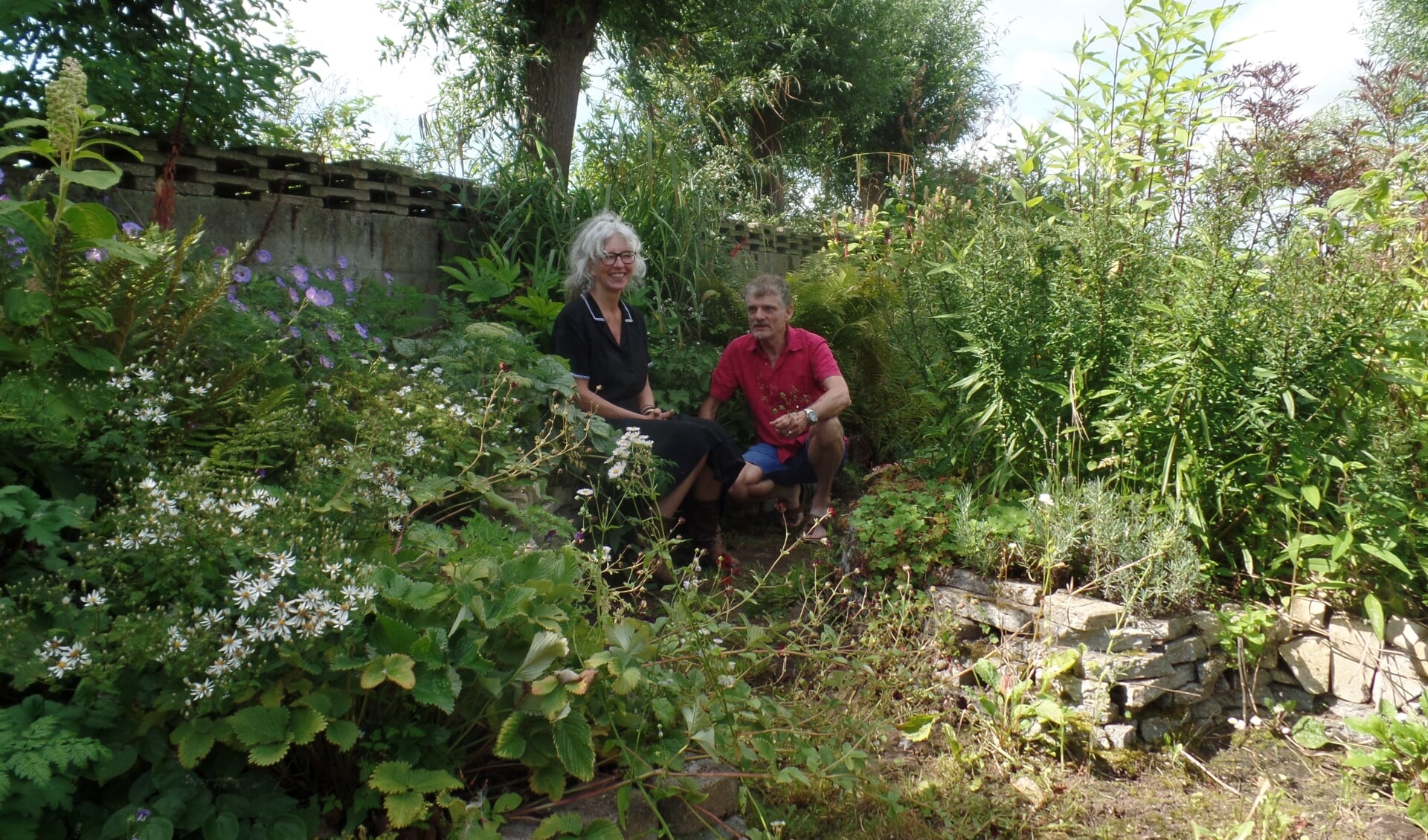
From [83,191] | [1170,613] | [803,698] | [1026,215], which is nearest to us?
[803,698]

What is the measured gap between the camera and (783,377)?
4.75m

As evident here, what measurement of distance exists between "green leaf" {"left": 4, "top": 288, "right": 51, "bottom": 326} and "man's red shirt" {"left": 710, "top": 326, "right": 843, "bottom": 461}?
3.21 metres

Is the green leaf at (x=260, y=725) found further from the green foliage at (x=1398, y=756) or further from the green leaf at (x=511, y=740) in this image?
the green foliage at (x=1398, y=756)

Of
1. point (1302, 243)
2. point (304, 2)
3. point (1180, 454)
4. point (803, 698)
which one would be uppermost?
point (304, 2)

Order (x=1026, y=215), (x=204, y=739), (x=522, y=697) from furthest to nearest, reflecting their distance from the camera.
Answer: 1. (x=1026, y=215)
2. (x=522, y=697)
3. (x=204, y=739)

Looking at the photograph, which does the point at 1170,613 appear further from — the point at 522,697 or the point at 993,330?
the point at 522,697

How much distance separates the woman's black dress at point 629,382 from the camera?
4.03 m

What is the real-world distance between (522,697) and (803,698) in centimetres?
117

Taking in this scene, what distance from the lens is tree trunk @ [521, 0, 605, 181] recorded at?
7344mm

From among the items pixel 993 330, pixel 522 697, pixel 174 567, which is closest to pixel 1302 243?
pixel 993 330

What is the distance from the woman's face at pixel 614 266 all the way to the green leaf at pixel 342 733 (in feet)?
9.46

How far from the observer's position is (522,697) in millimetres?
1915

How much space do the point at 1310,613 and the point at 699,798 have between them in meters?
2.51

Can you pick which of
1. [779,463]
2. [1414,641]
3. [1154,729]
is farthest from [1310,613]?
[779,463]
